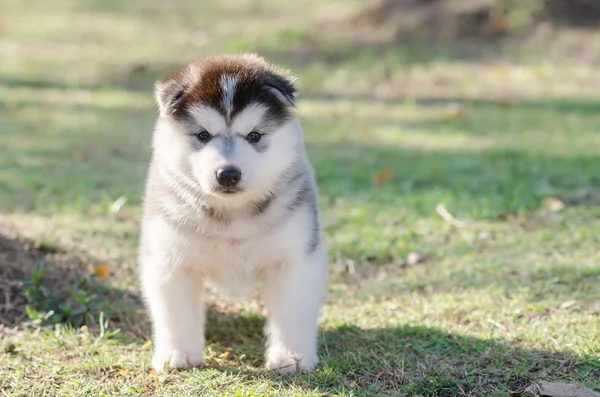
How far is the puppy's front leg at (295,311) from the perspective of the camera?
4.46m

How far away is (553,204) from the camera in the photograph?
702 cm

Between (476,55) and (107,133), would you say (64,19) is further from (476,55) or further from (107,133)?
(476,55)

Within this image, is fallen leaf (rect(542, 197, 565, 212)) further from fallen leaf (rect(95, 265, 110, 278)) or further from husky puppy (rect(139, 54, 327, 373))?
fallen leaf (rect(95, 265, 110, 278))

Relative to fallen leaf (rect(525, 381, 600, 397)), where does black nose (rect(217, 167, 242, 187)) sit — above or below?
above

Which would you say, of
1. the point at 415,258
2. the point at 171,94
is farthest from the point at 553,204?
the point at 171,94

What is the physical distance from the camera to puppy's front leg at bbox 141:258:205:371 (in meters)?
4.50

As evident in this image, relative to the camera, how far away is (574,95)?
10.7 meters

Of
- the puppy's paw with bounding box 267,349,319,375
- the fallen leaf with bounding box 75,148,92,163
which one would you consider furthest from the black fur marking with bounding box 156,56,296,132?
the fallen leaf with bounding box 75,148,92,163

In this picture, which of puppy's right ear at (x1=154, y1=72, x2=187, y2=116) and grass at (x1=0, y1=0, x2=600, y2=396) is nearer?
puppy's right ear at (x1=154, y1=72, x2=187, y2=116)

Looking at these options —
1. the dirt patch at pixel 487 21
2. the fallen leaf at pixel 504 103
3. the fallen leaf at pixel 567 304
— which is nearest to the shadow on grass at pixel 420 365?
the fallen leaf at pixel 567 304

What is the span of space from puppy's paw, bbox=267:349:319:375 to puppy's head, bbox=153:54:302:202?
2.74ft

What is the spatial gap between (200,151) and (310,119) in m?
5.94

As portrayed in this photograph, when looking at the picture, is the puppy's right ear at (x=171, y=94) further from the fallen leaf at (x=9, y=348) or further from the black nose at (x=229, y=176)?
the fallen leaf at (x=9, y=348)

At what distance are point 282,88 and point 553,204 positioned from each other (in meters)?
3.40
